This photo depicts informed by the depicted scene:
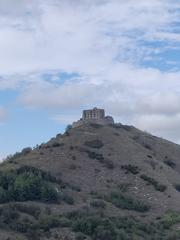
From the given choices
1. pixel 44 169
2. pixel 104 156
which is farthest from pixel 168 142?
pixel 44 169

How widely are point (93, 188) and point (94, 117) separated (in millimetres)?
34222

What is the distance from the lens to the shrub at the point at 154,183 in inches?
2719

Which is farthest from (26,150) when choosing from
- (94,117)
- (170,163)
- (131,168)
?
(170,163)

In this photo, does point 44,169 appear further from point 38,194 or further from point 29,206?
point 29,206

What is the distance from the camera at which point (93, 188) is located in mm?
66312

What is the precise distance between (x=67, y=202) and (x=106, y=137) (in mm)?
28625

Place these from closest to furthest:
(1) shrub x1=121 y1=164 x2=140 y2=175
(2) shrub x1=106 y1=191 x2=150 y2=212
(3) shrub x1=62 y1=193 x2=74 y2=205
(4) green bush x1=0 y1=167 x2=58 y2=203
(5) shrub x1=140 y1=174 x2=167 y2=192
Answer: (4) green bush x1=0 y1=167 x2=58 y2=203 < (3) shrub x1=62 y1=193 x2=74 y2=205 < (2) shrub x1=106 y1=191 x2=150 y2=212 < (5) shrub x1=140 y1=174 x2=167 y2=192 < (1) shrub x1=121 y1=164 x2=140 y2=175

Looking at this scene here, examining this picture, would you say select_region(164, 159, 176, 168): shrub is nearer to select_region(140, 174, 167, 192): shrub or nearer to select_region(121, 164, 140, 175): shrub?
select_region(121, 164, 140, 175): shrub

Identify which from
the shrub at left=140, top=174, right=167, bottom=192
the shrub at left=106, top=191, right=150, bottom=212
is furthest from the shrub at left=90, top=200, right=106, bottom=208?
the shrub at left=140, top=174, right=167, bottom=192

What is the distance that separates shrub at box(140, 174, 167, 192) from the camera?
69062mm

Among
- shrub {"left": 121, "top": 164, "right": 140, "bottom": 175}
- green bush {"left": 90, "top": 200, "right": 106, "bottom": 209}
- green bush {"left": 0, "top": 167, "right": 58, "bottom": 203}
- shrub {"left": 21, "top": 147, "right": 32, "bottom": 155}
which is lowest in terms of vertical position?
green bush {"left": 90, "top": 200, "right": 106, "bottom": 209}

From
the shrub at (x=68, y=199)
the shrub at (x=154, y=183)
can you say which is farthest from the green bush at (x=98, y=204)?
the shrub at (x=154, y=183)

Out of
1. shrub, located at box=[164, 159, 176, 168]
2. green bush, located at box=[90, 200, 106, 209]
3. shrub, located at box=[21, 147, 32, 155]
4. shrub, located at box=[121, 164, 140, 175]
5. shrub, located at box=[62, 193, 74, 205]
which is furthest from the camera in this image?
shrub, located at box=[164, 159, 176, 168]

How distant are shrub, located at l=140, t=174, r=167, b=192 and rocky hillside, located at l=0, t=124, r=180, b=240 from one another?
11 centimetres
